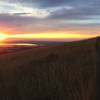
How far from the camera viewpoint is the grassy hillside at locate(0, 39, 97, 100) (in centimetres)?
480

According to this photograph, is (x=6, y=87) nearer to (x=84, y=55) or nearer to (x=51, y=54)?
(x=51, y=54)

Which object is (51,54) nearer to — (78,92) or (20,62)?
(20,62)

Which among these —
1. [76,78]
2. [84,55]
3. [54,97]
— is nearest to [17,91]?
[54,97]

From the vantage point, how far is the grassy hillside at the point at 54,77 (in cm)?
480

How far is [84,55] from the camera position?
5.51 meters

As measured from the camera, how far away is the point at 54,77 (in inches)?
204

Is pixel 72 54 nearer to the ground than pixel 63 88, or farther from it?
farther from it

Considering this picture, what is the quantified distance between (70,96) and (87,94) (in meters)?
0.27

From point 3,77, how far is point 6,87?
0.34 metres

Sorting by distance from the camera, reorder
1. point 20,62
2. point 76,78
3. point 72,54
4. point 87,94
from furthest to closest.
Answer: point 20,62, point 72,54, point 76,78, point 87,94

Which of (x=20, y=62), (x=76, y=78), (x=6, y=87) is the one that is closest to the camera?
(x=76, y=78)

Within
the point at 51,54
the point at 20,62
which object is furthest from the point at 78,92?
the point at 20,62

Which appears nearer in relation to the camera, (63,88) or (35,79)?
(63,88)

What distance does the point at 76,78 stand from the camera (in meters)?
5.00
